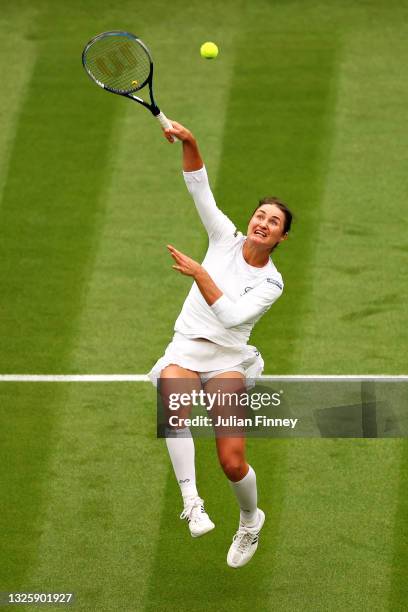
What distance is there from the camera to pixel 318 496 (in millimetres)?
10992

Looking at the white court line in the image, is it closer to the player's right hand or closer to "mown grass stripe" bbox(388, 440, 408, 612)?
"mown grass stripe" bbox(388, 440, 408, 612)

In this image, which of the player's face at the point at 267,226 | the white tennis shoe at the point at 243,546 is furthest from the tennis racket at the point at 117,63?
the white tennis shoe at the point at 243,546

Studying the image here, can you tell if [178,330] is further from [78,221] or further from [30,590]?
[78,221]

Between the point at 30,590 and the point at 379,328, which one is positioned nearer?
the point at 30,590

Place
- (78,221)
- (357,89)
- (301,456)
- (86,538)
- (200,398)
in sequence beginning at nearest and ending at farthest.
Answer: (200,398) < (86,538) < (301,456) < (78,221) < (357,89)

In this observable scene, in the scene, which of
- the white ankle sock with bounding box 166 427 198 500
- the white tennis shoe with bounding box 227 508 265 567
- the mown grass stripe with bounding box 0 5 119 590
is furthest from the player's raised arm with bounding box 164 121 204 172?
the mown grass stripe with bounding box 0 5 119 590

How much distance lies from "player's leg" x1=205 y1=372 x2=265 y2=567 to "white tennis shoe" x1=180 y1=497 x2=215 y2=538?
1.03ft

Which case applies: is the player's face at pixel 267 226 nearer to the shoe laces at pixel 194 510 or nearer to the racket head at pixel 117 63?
the racket head at pixel 117 63

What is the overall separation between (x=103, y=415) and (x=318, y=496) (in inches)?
80.5

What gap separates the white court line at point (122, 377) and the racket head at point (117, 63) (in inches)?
111

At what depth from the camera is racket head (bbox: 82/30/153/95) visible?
34.6 feet

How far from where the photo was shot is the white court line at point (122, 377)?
39.4ft

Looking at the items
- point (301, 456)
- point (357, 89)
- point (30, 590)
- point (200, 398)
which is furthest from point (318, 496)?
point (357, 89)

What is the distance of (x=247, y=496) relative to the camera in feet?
32.9
